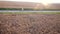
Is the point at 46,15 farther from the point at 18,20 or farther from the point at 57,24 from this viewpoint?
the point at 18,20

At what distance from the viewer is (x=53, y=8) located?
1.64 meters

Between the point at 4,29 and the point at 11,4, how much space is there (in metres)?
0.52

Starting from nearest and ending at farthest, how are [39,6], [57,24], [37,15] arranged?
[57,24]
[37,15]
[39,6]

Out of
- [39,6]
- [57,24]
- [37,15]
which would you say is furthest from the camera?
[39,6]

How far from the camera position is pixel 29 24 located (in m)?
1.33

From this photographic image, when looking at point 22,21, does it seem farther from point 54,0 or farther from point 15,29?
point 54,0

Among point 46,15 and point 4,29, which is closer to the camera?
point 4,29

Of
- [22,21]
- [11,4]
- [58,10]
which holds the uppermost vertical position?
[11,4]

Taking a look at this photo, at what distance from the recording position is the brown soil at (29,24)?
123cm

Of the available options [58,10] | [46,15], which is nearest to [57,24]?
[46,15]

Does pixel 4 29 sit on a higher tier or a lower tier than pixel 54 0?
lower

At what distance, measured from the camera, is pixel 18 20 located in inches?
54.8

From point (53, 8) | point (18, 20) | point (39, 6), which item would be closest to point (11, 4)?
point (18, 20)

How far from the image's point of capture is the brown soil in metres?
1.23
